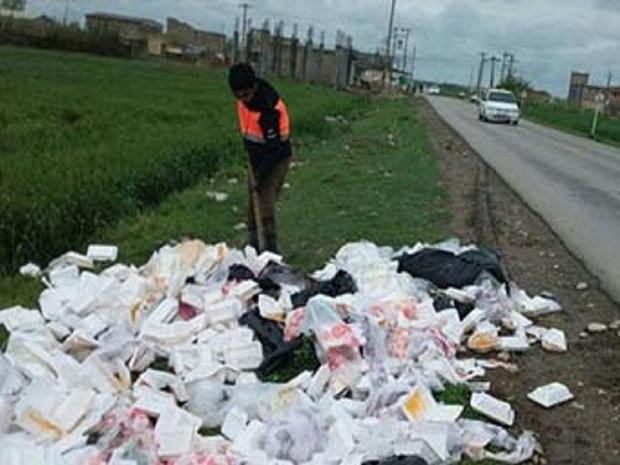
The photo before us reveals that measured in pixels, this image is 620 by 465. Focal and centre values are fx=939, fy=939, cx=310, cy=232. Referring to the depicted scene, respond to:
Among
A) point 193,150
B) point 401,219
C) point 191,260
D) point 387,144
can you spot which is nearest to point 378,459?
point 191,260

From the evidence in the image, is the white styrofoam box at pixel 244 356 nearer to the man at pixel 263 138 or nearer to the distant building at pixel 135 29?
the man at pixel 263 138

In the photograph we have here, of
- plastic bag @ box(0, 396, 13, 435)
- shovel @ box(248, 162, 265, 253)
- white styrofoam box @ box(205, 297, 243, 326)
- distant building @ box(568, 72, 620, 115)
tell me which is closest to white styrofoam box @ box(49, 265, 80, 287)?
white styrofoam box @ box(205, 297, 243, 326)

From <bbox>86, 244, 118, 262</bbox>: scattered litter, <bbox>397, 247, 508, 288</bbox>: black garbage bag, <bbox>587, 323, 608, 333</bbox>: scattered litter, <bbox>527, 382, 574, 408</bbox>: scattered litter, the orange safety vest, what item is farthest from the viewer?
<bbox>86, 244, 118, 262</bbox>: scattered litter

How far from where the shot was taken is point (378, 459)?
15.0 ft

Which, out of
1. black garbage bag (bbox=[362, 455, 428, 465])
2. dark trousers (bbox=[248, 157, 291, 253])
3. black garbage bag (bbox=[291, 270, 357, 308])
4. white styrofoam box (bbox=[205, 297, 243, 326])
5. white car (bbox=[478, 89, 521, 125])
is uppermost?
dark trousers (bbox=[248, 157, 291, 253])

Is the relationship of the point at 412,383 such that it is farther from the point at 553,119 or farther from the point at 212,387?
the point at 553,119

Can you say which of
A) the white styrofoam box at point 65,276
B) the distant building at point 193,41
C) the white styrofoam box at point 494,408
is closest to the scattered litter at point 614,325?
the white styrofoam box at point 494,408

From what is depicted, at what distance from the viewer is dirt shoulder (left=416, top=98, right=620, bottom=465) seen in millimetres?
5172

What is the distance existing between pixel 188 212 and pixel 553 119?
175 feet

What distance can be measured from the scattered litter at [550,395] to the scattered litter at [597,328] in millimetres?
1491

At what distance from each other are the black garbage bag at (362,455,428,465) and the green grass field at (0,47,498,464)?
1034mm

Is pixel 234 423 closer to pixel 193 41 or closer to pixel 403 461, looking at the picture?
pixel 403 461

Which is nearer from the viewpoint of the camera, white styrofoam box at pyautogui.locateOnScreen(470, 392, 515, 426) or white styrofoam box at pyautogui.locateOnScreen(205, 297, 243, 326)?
white styrofoam box at pyautogui.locateOnScreen(470, 392, 515, 426)

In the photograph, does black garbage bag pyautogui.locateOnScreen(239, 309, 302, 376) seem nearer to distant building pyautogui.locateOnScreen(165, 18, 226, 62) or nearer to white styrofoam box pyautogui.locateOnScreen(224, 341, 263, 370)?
white styrofoam box pyautogui.locateOnScreen(224, 341, 263, 370)
